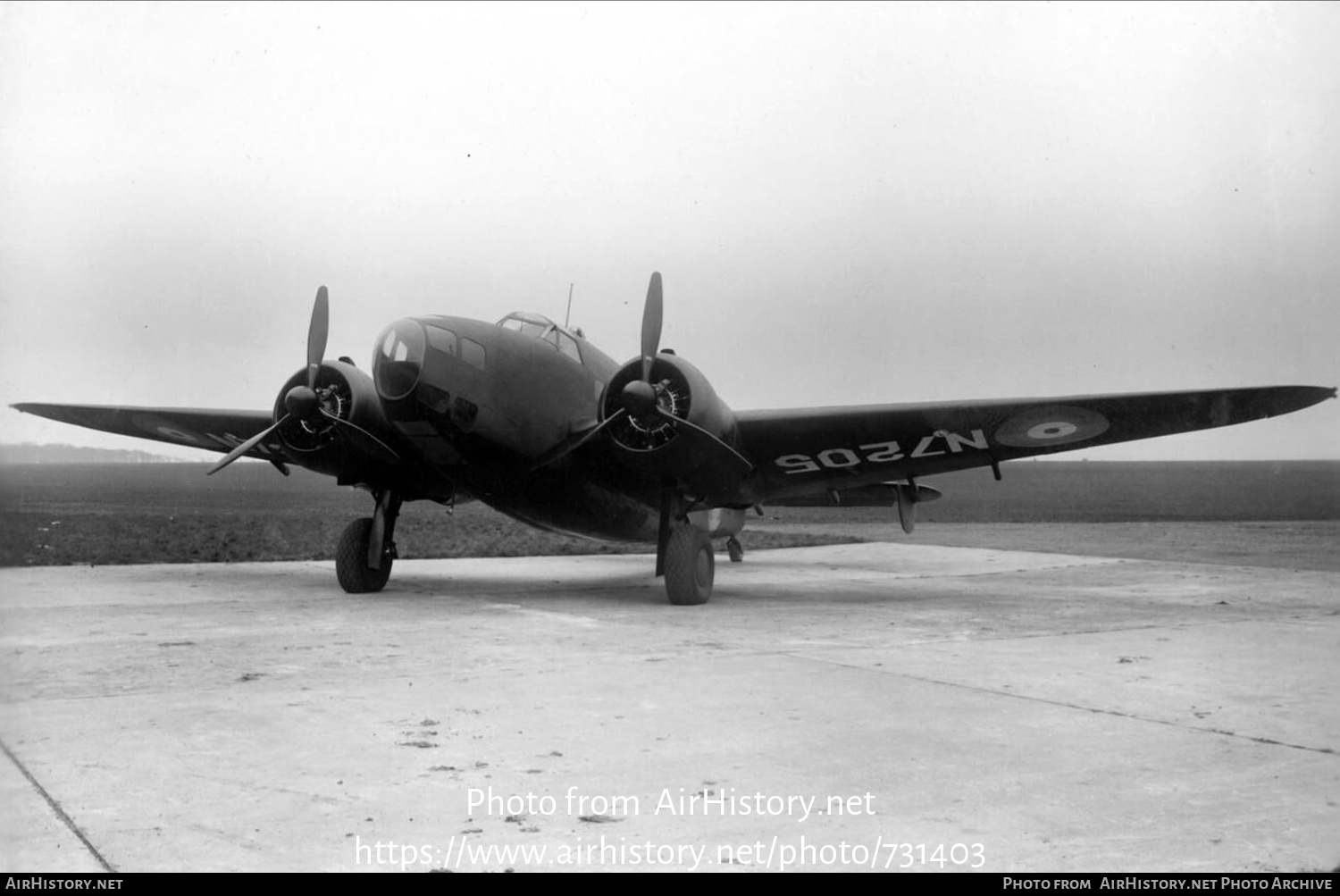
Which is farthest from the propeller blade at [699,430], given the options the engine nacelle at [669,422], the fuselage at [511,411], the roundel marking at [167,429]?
the roundel marking at [167,429]

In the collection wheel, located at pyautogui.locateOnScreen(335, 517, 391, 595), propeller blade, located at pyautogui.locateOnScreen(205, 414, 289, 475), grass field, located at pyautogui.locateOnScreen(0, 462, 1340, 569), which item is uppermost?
propeller blade, located at pyautogui.locateOnScreen(205, 414, 289, 475)

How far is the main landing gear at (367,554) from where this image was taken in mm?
13984

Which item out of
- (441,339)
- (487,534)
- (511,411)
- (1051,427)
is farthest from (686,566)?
(487,534)

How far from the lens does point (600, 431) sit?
12.7 m

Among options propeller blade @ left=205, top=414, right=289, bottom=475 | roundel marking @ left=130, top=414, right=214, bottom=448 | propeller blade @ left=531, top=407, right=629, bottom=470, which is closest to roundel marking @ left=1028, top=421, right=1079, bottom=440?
propeller blade @ left=531, top=407, right=629, bottom=470

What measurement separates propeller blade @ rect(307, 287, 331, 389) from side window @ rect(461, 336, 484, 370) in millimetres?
2305

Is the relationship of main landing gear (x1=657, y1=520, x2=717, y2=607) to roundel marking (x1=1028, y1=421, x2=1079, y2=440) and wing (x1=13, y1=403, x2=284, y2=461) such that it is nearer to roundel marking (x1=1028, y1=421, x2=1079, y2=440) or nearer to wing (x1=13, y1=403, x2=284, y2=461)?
roundel marking (x1=1028, y1=421, x2=1079, y2=440)

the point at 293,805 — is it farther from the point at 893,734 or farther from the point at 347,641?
the point at 347,641

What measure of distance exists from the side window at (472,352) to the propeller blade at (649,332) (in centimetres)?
174

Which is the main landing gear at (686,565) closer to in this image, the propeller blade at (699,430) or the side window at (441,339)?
the propeller blade at (699,430)

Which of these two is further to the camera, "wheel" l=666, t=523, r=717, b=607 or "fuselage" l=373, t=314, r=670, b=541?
"wheel" l=666, t=523, r=717, b=607

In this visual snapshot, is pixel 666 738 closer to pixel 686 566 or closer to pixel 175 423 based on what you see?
pixel 686 566

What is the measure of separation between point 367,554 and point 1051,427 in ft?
26.2

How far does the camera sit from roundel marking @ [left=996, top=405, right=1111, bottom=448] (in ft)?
40.5
